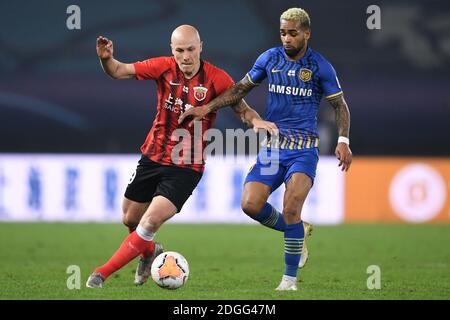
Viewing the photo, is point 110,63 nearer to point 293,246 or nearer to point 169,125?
point 169,125

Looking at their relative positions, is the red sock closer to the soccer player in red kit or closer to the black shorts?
the soccer player in red kit

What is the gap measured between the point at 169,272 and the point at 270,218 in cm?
127

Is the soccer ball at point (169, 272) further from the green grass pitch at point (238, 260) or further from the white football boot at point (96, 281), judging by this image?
the white football boot at point (96, 281)

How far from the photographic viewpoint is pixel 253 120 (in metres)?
8.34

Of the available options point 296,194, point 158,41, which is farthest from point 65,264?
point 158,41

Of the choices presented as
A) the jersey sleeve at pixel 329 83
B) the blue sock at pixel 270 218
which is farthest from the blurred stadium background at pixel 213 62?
the jersey sleeve at pixel 329 83

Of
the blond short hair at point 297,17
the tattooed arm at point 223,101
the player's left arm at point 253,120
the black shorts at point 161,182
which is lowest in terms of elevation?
the black shorts at point 161,182

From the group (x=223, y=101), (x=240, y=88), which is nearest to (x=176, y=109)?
(x=223, y=101)

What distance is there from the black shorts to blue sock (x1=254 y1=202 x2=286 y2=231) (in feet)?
2.38

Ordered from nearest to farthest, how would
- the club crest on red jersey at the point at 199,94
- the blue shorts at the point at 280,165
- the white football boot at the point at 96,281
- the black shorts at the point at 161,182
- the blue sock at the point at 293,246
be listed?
1. the white football boot at the point at 96,281
2. the blue sock at the point at 293,246
3. the black shorts at the point at 161,182
4. the blue shorts at the point at 280,165
5. the club crest on red jersey at the point at 199,94

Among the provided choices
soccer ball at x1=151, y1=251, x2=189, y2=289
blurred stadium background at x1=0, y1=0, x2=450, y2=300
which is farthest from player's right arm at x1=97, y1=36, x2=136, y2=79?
blurred stadium background at x1=0, y1=0, x2=450, y2=300

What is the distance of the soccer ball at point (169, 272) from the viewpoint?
7930mm

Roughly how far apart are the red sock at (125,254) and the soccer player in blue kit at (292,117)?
1.01 metres

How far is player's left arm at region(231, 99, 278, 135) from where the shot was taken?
323 inches
